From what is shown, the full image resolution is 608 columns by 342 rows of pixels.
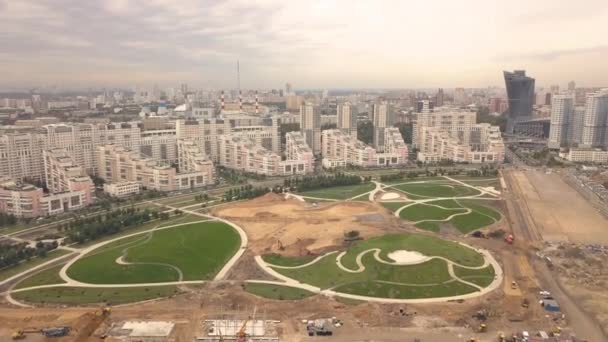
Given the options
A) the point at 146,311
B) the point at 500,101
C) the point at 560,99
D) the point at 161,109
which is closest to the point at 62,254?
the point at 146,311

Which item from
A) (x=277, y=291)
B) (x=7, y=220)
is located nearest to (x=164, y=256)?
(x=277, y=291)

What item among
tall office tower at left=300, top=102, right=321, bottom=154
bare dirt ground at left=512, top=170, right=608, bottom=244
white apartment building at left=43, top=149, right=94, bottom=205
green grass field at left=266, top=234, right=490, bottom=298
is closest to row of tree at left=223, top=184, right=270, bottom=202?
white apartment building at left=43, top=149, right=94, bottom=205

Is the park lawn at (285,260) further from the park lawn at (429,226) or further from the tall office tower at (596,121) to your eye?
the tall office tower at (596,121)

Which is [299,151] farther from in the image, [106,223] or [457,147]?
[106,223]

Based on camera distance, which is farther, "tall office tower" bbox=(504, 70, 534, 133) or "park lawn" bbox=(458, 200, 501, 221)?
"tall office tower" bbox=(504, 70, 534, 133)

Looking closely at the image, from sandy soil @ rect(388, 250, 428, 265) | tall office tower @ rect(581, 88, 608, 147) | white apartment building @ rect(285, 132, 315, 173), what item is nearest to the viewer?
sandy soil @ rect(388, 250, 428, 265)

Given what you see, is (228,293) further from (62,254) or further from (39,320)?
(62,254)

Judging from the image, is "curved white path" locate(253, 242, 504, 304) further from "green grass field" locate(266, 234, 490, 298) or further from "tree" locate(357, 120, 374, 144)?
"tree" locate(357, 120, 374, 144)
